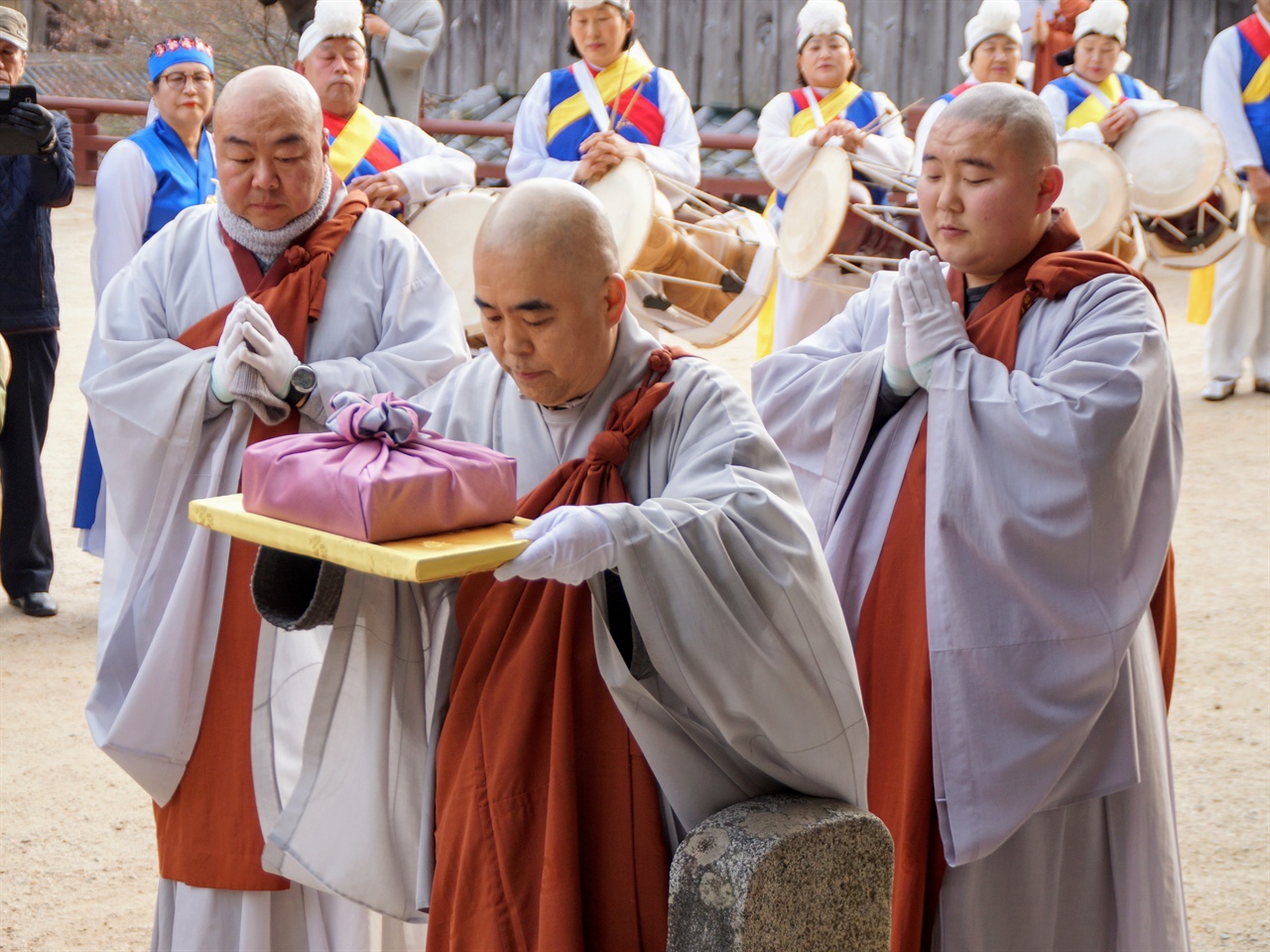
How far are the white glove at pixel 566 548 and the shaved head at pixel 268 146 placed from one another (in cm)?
125

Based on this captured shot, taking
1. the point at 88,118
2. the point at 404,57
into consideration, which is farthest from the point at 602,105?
the point at 88,118

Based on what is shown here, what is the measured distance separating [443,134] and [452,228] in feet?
27.6

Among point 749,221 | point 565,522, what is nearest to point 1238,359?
point 749,221

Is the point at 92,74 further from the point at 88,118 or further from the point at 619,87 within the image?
the point at 619,87

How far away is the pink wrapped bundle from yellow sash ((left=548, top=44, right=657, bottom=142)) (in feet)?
13.9

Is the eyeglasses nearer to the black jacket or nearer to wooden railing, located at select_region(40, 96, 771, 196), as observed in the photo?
the black jacket

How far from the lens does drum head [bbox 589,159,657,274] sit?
15.6ft

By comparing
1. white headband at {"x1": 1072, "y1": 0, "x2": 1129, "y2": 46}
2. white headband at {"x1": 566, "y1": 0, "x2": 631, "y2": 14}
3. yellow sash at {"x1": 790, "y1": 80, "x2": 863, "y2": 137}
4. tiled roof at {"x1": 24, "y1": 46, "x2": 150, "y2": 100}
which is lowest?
yellow sash at {"x1": 790, "y1": 80, "x2": 863, "y2": 137}

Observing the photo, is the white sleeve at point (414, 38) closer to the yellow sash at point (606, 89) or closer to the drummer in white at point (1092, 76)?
the yellow sash at point (606, 89)

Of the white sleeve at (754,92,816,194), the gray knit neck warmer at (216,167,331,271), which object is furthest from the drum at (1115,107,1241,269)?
the gray knit neck warmer at (216,167,331,271)

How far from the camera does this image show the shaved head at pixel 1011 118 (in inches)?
100

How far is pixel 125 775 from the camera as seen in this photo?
402 centimetres

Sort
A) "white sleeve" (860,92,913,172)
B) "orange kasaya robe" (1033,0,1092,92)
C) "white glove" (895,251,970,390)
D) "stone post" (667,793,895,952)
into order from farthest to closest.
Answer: "orange kasaya robe" (1033,0,1092,92) → "white sleeve" (860,92,913,172) → "white glove" (895,251,970,390) → "stone post" (667,793,895,952)

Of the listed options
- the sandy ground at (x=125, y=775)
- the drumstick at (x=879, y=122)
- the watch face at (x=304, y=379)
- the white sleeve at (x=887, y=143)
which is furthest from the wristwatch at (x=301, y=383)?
the drumstick at (x=879, y=122)
